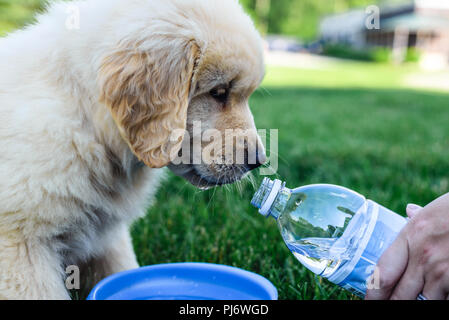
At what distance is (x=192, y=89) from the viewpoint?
1888 millimetres

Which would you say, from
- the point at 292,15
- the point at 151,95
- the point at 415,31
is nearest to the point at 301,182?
the point at 151,95

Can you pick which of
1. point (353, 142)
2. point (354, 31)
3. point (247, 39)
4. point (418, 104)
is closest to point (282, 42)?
point (354, 31)

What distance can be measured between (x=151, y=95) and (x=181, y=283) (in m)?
0.85

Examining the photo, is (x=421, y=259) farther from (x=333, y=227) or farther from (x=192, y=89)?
(x=192, y=89)

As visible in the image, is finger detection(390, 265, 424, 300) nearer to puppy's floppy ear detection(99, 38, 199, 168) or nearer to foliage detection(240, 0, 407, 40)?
puppy's floppy ear detection(99, 38, 199, 168)

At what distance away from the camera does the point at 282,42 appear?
4681 cm

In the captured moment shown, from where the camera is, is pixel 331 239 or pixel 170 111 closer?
pixel 170 111

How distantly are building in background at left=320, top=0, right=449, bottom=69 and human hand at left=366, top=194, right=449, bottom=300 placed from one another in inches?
1275

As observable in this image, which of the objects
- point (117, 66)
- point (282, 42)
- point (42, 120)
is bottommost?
point (282, 42)

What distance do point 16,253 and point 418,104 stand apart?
883cm

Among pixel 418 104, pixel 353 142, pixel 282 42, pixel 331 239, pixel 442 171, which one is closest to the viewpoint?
pixel 331 239

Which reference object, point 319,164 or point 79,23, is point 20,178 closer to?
point 79,23

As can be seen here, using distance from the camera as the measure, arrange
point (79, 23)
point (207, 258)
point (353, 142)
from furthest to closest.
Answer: point (353, 142)
point (207, 258)
point (79, 23)

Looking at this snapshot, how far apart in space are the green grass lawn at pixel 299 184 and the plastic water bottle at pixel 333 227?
0.55 feet
